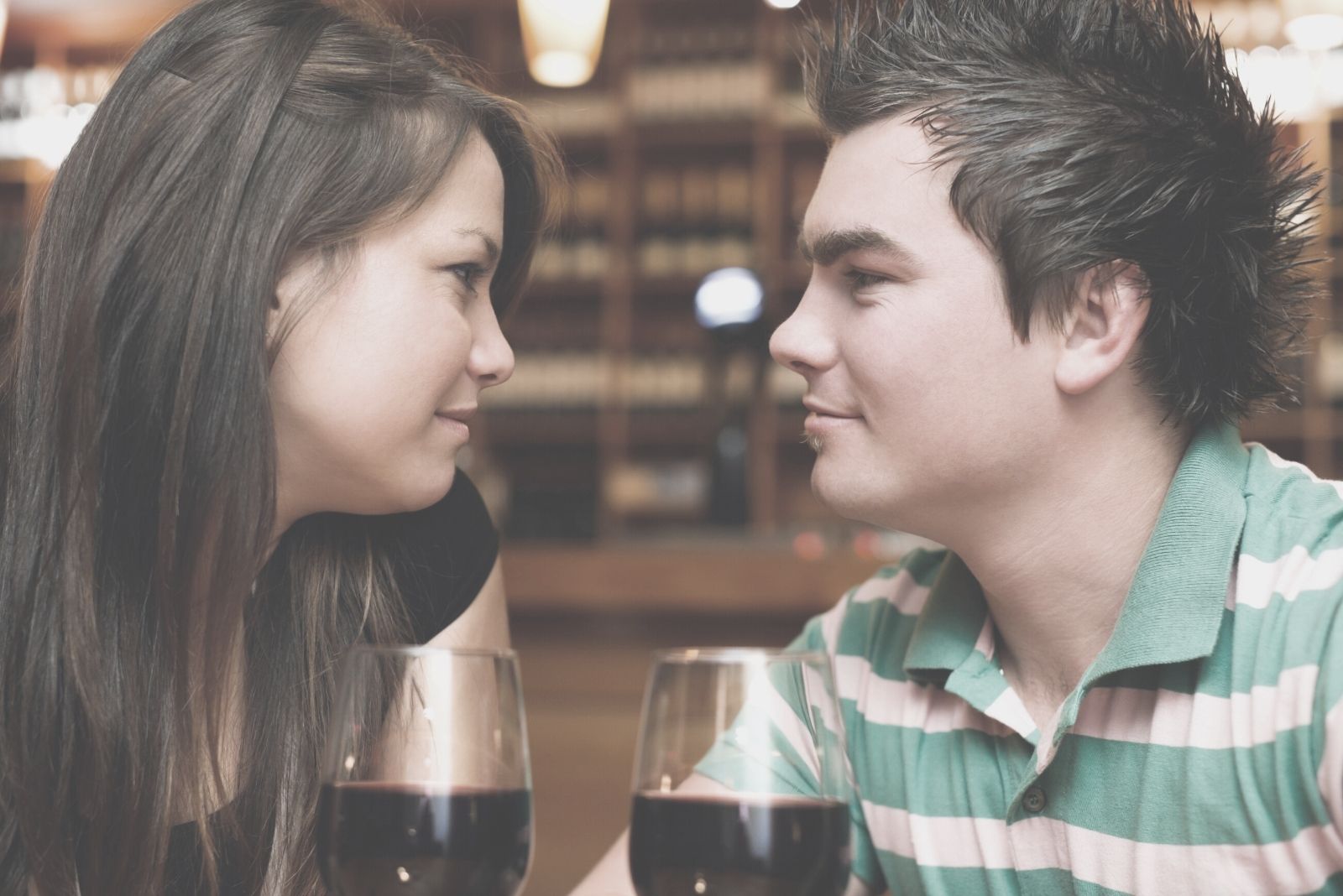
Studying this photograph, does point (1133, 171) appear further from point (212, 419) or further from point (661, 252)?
→ point (661, 252)

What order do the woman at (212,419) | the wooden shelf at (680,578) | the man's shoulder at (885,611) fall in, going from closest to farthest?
the woman at (212,419)
the man's shoulder at (885,611)
the wooden shelf at (680,578)

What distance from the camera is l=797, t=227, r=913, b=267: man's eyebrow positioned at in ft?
3.98

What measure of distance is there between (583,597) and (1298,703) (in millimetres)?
2535

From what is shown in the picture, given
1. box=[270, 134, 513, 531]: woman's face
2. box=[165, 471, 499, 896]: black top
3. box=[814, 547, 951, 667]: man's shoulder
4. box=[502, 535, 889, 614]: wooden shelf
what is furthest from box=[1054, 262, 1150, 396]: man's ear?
box=[502, 535, 889, 614]: wooden shelf

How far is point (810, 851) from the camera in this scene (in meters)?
0.71

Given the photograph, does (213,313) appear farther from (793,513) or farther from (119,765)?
(793,513)

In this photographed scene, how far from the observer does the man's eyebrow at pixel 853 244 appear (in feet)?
3.98

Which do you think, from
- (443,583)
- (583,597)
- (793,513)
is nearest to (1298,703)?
(443,583)

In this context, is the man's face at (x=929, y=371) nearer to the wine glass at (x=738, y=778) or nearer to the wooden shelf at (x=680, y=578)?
the wine glass at (x=738, y=778)

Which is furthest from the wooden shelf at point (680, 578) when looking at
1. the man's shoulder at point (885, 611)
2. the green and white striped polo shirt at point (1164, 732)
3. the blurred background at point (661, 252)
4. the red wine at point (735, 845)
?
the red wine at point (735, 845)

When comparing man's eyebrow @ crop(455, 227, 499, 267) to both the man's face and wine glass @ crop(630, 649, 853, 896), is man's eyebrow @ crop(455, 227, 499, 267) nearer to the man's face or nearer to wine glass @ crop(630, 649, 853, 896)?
the man's face

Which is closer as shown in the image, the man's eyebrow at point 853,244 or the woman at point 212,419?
Result: the woman at point 212,419

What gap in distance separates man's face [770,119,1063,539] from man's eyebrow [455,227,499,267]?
0.35 m

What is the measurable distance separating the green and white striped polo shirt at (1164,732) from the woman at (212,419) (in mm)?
536
